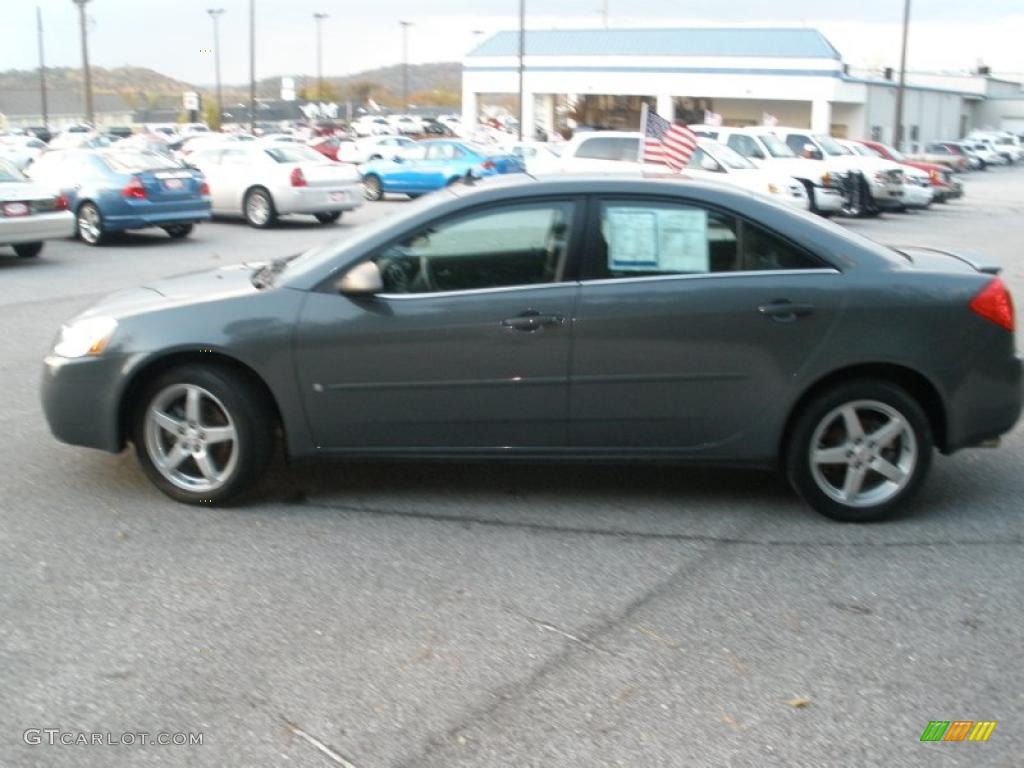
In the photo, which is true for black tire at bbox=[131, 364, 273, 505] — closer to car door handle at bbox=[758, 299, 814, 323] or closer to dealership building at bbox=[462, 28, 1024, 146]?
car door handle at bbox=[758, 299, 814, 323]

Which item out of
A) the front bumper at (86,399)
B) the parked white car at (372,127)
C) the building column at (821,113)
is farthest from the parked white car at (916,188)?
the parked white car at (372,127)

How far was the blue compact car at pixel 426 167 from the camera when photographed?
2998 cm

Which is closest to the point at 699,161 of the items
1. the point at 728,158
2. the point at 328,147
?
the point at 728,158

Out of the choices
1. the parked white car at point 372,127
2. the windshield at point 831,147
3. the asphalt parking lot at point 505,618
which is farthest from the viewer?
the parked white car at point 372,127

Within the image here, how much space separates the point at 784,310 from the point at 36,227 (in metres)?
12.7

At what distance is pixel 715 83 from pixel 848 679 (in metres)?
62.6

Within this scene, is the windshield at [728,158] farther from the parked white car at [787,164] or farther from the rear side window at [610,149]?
the rear side window at [610,149]

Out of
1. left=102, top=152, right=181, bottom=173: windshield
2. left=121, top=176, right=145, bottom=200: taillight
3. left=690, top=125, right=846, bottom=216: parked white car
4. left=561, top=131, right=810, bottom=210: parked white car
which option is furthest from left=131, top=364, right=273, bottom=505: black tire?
left=690, top=125, right=846, bottom=216: parked white car

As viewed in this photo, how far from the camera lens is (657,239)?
570 centimetres

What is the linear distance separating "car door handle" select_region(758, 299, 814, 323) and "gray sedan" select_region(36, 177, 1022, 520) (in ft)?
0.03

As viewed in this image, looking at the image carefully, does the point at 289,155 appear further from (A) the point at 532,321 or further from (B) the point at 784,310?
(B) the point at 784,310

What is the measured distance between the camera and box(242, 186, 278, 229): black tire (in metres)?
21.3

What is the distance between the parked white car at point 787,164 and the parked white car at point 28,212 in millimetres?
14469

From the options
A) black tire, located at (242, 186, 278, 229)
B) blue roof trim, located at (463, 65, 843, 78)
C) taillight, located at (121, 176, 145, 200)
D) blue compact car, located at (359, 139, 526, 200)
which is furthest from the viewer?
blue roof trim, located at (463, 65, 843, 78)
